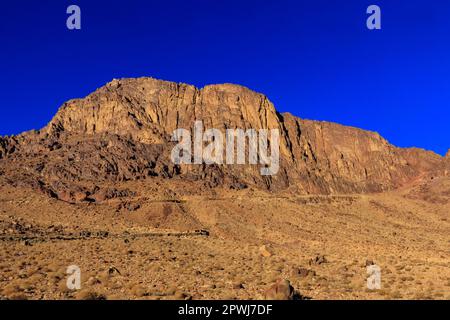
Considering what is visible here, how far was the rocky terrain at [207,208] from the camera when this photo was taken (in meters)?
22.8

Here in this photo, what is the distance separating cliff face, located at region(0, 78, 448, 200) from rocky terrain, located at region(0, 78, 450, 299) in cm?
31

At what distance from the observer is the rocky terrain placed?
22.8 metres

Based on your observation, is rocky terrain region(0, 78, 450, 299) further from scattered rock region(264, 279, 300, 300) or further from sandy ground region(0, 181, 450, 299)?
sandy ground region(0, 181, 450, 299)

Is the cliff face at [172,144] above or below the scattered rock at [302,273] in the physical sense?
above

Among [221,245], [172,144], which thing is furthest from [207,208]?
[172,144]

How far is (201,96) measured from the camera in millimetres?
99750

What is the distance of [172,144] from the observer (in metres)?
87.4
